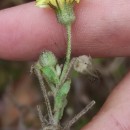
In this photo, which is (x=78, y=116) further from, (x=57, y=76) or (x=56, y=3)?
(x=56, y=3)

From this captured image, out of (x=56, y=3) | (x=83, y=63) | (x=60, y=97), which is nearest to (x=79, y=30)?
(x=83, y=63)

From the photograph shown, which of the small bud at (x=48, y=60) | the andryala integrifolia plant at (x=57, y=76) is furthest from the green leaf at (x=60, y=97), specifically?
the small bud at (x=48, y=60)

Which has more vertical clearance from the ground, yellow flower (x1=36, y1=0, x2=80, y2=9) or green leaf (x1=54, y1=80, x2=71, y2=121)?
yellow flower (x1=36, y1=0, x2=80, y2=9)

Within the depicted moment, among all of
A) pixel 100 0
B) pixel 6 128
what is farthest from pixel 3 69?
pixel 100 0

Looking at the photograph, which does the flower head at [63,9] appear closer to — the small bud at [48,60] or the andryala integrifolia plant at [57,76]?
the andryala integrifolia plant at [57,76]

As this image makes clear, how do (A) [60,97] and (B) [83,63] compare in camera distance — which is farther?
(B) [83,63]

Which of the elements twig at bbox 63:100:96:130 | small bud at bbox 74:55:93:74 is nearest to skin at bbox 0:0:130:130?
small bud at bbox 74:55:93:74

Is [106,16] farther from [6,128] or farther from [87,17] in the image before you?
[6,128]

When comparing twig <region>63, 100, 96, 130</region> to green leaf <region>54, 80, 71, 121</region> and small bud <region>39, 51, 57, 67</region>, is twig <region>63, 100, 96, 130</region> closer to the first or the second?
green leaf <region>54, 80, 71, 121</region>
